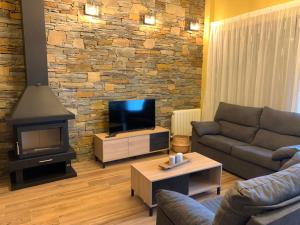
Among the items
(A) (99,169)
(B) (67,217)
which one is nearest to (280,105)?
(A) (99,169)

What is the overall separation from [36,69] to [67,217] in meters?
1.96

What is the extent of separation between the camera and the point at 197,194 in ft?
9.62

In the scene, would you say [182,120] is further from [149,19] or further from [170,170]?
[170,170]

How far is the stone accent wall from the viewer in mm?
3348

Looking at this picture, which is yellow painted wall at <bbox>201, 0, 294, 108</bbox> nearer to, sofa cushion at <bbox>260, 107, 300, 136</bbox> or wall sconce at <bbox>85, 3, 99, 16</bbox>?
sofa cushion at <bbox>260, 107, 300, 136</bbox>

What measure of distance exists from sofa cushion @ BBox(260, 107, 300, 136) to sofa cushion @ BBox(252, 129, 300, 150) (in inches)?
2.4

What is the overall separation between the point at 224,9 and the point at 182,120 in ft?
7.66

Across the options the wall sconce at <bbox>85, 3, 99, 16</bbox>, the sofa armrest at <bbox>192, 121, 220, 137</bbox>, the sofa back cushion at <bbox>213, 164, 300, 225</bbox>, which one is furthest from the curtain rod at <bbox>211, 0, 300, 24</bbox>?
the sofa back cushion at <bbox>213, 164, 300, 225</bbox>

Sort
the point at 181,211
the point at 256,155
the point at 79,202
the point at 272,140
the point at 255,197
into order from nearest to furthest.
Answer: the point at 255,197 → the point at 181,211 → the point at 79,202 → the point at 256,155 → the point at 272,140

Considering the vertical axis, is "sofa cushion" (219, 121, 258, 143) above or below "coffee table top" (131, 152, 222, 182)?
above

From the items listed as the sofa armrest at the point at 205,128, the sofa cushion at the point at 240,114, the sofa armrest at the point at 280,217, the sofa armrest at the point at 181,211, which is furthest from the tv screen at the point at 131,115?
the sofa armrest at the point at 280,217

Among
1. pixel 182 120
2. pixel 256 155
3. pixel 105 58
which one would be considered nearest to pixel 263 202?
pixel 256 155

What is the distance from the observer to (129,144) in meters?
3.88

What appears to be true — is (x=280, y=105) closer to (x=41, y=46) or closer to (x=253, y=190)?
(x=253, y=190)
